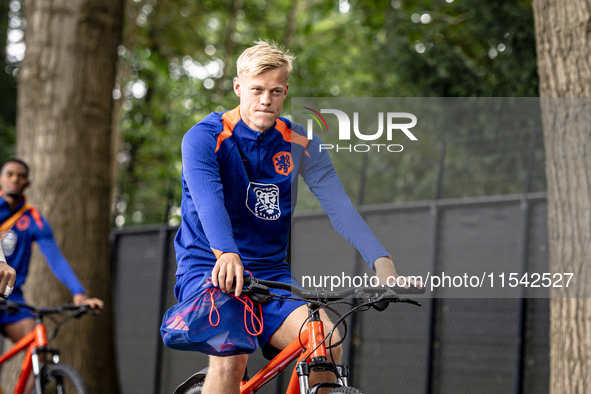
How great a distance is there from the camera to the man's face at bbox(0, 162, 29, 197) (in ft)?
17.8

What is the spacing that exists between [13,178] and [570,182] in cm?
400

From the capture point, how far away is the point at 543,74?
4.38 meters

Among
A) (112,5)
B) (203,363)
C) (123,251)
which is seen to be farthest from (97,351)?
(112,5)

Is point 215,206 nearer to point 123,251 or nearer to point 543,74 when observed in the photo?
point 543,74

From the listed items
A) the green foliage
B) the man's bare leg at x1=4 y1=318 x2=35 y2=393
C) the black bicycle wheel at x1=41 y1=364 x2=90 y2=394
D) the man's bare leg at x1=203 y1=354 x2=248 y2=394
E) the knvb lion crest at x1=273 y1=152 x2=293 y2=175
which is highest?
the green foliage

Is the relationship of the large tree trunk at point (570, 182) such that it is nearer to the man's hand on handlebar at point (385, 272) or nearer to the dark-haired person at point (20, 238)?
the man's hand on handlebar at point (385, 272)

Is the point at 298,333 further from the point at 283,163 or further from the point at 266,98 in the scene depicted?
the point at 266,98

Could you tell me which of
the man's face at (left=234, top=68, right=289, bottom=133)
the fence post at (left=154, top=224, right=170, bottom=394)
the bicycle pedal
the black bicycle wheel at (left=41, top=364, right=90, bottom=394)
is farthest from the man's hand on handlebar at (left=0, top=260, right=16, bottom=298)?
the fence post at (left=154, top=224, right=170, bottom=394)

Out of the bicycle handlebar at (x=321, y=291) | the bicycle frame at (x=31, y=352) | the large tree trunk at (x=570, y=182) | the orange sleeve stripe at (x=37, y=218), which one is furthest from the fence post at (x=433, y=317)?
the bicycle handlebar at (x=321, y=291)

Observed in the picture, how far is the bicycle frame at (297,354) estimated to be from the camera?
269 cm

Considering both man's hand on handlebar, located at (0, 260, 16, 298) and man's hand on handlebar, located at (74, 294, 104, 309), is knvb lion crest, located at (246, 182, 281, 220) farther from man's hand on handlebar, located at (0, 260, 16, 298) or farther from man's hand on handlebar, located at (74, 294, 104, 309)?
man's hand on handlebar, located at (74, 294, 104, 309)

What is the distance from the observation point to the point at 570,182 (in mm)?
4195

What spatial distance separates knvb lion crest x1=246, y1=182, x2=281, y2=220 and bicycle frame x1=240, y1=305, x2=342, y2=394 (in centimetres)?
44

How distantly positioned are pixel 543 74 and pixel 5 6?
17.5m
